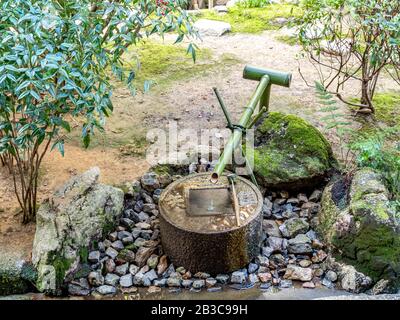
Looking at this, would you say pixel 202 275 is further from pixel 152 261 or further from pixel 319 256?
pixel 319 256

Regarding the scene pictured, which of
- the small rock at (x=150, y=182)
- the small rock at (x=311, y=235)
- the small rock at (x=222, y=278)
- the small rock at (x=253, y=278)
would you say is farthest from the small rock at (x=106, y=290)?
the small rock at (x=311, y=235)

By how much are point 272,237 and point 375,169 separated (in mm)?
903

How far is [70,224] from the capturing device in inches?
141

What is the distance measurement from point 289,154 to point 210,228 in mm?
1170

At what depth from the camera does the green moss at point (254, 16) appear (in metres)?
7.63

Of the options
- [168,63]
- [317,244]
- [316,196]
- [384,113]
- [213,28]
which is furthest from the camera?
[213,28]

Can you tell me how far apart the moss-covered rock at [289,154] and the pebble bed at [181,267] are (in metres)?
0.19

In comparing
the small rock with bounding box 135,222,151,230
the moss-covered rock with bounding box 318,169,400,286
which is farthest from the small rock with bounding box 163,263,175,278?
the moss-covered rock with bounding box 318,169,400,286

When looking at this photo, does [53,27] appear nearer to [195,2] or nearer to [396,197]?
[396,197]

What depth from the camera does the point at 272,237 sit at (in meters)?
3.88

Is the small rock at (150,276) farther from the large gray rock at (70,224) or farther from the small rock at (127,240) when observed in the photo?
the large gray rock at (70,224)

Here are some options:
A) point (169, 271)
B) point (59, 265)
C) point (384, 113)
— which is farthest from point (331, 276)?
point (384, 113)


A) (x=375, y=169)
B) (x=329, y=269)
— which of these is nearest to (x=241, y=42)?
(x=375, y=169)

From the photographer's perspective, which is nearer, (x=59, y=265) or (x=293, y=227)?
(x=59, y=265)
